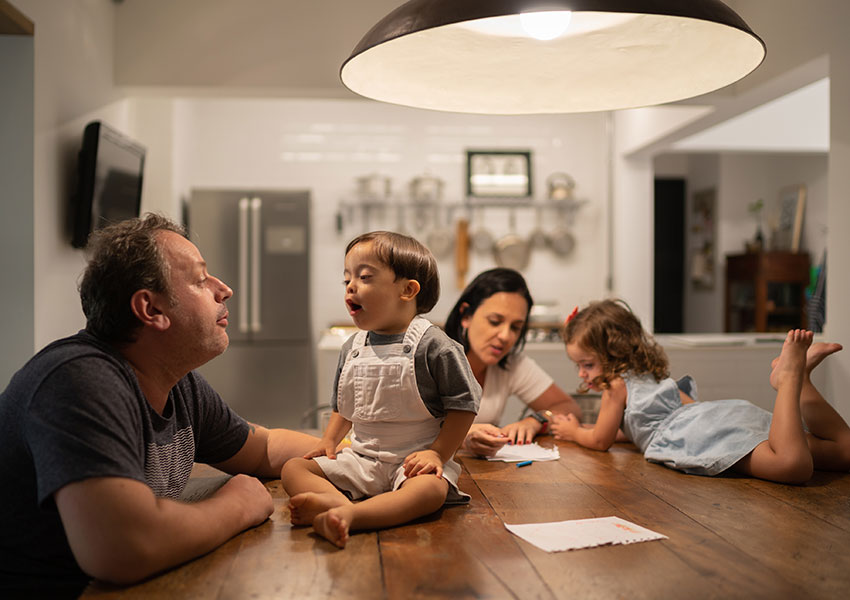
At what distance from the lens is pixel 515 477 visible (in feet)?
5.69

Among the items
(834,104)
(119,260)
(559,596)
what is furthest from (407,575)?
(834,104)

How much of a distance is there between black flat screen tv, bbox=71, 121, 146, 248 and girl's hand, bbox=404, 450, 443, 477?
2119mm

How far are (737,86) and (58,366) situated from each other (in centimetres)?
362

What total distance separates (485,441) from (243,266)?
3741mm

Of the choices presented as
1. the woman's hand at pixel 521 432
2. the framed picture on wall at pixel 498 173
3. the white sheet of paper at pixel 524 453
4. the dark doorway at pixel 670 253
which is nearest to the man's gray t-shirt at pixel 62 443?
the white sheet of paper at pixel 524 453

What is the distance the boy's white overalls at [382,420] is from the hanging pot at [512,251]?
4.81 metres

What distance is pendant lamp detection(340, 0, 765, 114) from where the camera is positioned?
1.31m

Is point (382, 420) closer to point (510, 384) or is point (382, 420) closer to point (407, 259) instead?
point (407, 259)

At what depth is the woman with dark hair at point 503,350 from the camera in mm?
2209

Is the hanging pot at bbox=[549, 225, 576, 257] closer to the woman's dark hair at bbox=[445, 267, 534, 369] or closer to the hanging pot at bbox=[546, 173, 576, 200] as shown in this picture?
the hanging pot at bbox=[546, 173, 576, 200]

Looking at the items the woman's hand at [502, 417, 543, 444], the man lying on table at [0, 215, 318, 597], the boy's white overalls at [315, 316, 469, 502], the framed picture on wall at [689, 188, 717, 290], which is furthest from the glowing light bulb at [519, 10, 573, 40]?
the framed picture on wall at [689, 188, 717, 290]

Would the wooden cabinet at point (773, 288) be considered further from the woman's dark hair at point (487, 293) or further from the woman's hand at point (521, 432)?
the woman's hand at point (521, 432)

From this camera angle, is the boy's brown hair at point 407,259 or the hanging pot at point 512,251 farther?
the hanging pot at point 512,251

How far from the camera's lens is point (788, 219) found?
7.02 meters
